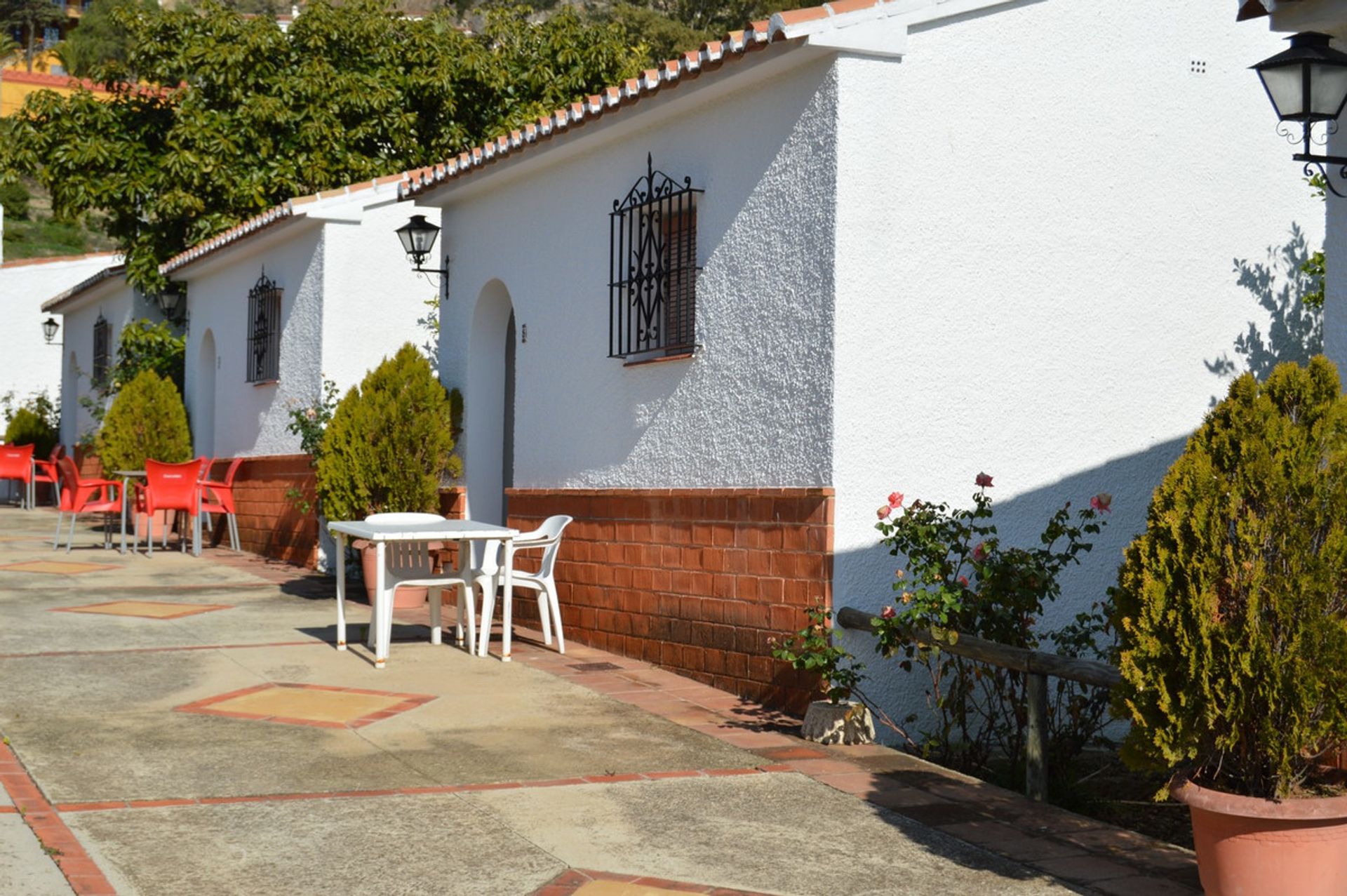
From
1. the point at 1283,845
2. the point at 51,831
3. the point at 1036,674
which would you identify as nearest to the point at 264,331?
the point at 51,831

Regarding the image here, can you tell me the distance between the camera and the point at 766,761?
608 cm

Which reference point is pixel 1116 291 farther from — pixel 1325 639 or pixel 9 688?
pixel 9 688

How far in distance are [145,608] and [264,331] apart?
540cm

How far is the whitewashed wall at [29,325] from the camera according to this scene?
27.5 metres

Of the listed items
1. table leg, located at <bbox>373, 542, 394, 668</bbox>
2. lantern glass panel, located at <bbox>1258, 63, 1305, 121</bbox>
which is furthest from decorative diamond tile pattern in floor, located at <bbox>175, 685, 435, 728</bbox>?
lantern glass panel, located at <bbox>1258, 63, 1305, 121</bbox>

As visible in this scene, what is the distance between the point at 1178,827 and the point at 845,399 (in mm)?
2341

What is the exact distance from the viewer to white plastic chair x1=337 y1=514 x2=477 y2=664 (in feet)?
26.4

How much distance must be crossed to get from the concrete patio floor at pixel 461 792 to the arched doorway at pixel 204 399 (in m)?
9.61

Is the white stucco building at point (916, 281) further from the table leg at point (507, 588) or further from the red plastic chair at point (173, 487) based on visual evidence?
the red plastic chair at point (173, 487)

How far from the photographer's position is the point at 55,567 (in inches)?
498

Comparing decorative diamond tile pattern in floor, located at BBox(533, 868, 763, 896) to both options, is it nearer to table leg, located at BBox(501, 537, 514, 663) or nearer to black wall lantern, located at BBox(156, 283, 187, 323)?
table leg, located at BBox(501, 537, 514, 663)

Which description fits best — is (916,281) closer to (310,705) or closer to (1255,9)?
(1255,9)

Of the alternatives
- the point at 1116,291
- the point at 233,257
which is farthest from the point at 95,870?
the point at 233,257

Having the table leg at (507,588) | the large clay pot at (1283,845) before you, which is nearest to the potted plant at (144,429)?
the table leg at (507,588)
